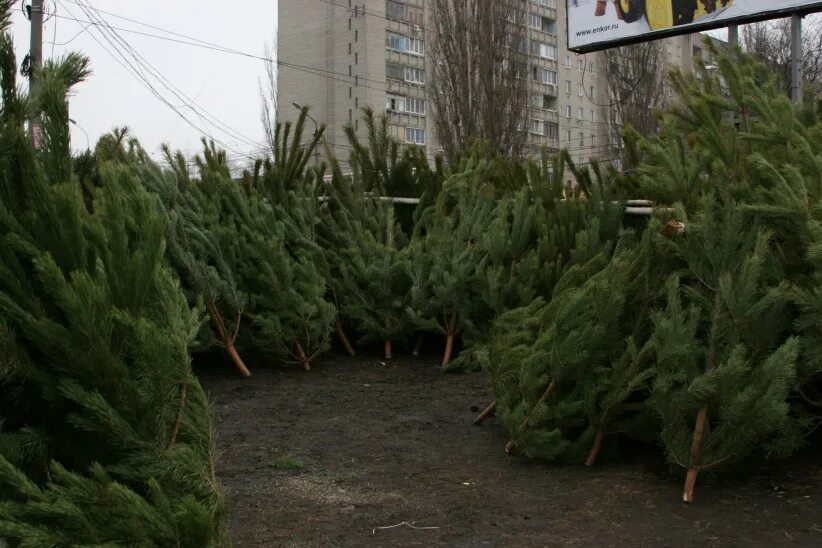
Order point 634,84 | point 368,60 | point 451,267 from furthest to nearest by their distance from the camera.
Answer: point 368,60, point 634,84, point 451,267

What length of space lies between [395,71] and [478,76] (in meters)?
24.1

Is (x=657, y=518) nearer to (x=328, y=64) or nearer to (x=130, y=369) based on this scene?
(x=130, y=369)

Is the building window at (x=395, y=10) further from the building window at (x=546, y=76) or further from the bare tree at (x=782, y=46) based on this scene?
the bare tree at (x=782, y=46)

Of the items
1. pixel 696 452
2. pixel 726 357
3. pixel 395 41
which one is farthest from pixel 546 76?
pixel 696 452

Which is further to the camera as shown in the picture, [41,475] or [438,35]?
[438,35]

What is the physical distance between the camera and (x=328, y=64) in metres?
54.2

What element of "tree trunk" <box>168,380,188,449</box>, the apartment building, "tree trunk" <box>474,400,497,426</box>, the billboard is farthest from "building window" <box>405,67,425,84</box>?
"tree trunk" <box>168,380,188,449</box>

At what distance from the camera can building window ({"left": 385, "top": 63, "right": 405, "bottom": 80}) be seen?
5266 cm

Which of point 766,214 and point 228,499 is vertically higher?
point 766,214

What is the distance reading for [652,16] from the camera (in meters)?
13.4

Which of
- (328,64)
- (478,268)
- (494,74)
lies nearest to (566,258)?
(478,268)

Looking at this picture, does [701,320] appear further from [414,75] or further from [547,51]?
[547,51]

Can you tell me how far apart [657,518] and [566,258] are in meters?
3.28

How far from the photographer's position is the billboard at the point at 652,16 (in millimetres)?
11992
